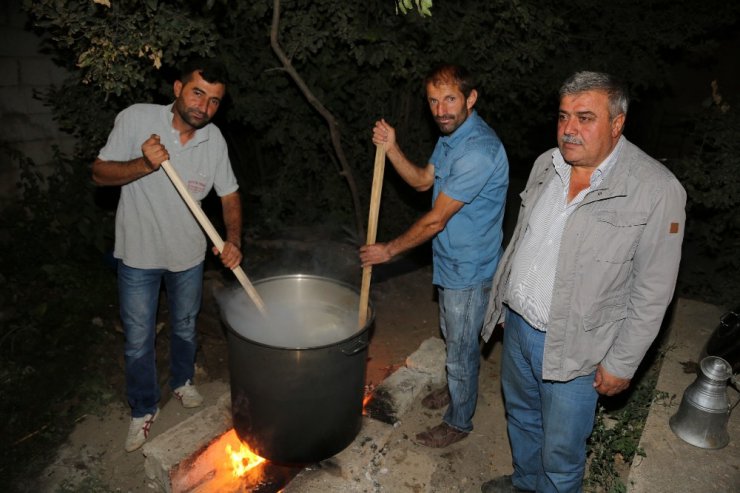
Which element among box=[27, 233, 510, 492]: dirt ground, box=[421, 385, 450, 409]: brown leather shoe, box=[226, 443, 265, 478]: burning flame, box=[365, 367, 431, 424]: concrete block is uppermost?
box=[365, 367, 431, 424]: concrete block

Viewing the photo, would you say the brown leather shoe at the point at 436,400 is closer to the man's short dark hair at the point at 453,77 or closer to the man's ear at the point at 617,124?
the man's short dark hair at the point at 453,77

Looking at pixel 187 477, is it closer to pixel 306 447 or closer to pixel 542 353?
pixel 306 447

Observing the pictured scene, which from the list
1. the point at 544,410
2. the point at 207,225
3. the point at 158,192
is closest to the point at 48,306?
the point at 158,192

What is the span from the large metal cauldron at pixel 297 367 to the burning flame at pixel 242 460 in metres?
0.24

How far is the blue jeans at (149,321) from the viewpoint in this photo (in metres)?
3.53

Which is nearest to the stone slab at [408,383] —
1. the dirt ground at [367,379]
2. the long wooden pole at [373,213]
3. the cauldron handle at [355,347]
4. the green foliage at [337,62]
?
the dirt ground at [367,379]

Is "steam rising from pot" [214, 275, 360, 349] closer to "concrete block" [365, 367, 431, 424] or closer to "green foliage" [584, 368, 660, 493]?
"concrete block" [365, 367, 431, 424]

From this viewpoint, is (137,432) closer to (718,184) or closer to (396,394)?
(396,394)

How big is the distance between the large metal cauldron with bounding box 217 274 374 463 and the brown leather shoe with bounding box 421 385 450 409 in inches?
38.7

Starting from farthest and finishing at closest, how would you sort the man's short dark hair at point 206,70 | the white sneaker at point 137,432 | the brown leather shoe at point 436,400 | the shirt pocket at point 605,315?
the brown leather shoe at point 436,400
the white sneaker at point 137,432
the man's short dark hair at point 206,70
the shirt pocket at point 605,315

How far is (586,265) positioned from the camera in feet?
7.93

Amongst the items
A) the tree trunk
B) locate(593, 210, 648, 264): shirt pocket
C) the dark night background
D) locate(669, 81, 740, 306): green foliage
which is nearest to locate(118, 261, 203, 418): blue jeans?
the dark night background

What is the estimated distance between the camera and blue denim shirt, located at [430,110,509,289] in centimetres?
308

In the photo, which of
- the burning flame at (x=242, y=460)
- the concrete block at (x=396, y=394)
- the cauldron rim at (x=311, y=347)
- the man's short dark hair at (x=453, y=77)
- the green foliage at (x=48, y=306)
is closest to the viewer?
the cauldron rim at (x=311, y=347)
